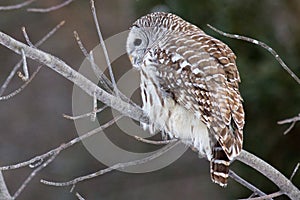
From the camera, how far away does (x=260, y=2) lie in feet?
14.7

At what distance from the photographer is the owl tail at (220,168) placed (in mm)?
2428

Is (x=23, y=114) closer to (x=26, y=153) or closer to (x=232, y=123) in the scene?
(x=26, y=153)

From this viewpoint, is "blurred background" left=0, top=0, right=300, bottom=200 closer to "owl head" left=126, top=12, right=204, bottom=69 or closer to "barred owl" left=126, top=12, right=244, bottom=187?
"owl head" left=126, top=12, right=204, bottom=69

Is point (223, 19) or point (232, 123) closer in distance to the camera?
point (232, 123)

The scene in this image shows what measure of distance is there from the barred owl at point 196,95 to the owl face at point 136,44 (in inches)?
3.6

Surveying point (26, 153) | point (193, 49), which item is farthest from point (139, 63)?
point (26, 153)

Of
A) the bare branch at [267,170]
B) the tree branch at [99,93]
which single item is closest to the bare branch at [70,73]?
the tree branch at [99,93]

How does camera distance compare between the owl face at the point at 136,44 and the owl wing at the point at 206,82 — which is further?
the owl face at the point at 136,44

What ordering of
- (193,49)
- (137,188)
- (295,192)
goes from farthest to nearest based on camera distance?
(137,188) < (193,49) < (295,192)

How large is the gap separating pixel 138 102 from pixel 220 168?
359 centimetres

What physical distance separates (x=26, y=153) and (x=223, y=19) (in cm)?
333

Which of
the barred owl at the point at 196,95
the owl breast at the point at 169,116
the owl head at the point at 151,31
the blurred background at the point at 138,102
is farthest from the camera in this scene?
the blurred background at the point at 138,102

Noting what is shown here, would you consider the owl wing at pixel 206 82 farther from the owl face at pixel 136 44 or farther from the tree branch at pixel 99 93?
the owl face at pixel 136 44

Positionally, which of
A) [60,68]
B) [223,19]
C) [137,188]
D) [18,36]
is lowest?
[137,188]
